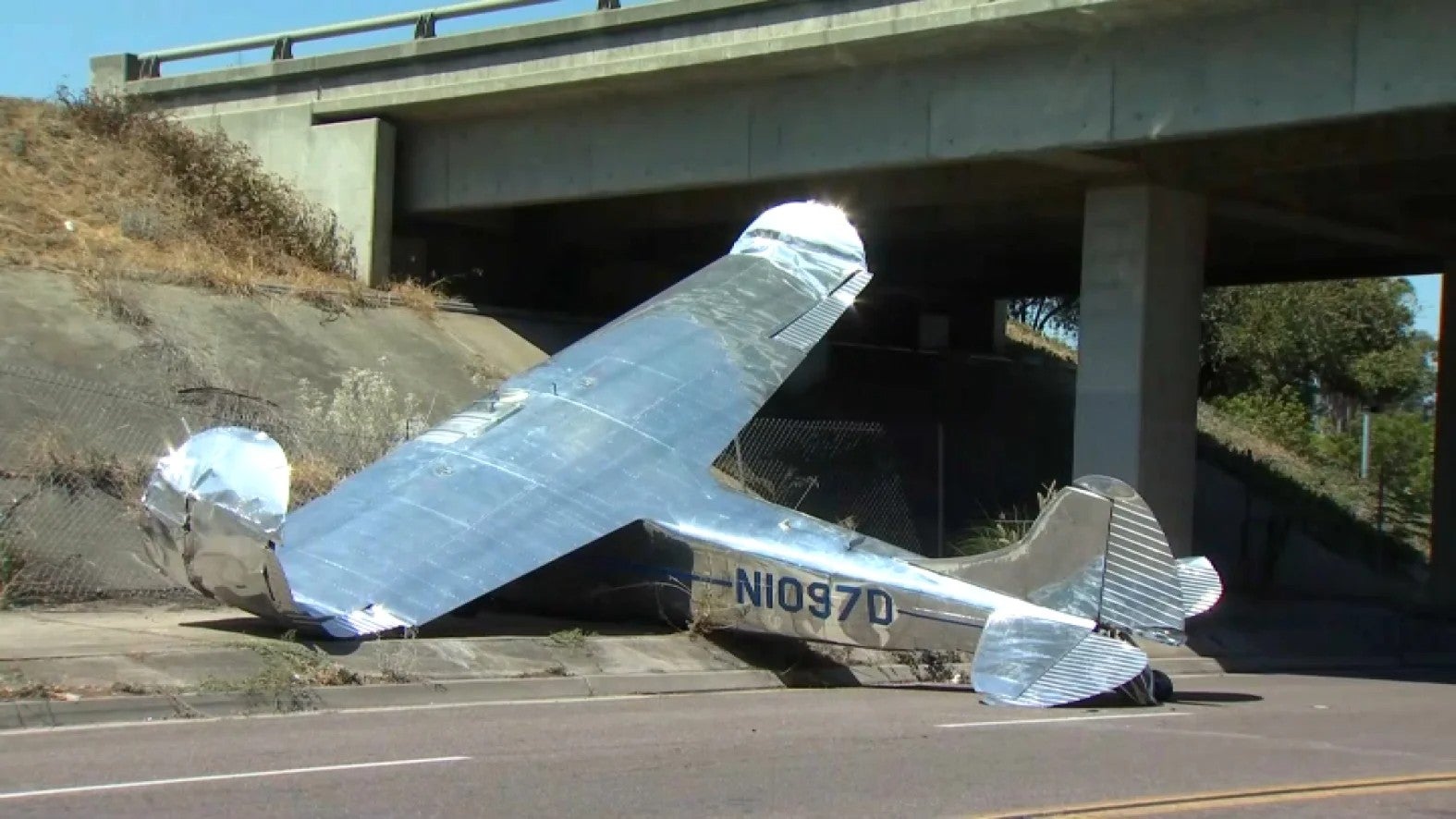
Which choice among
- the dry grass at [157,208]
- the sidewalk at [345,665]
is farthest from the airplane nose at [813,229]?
the sidewalk at [345,665]

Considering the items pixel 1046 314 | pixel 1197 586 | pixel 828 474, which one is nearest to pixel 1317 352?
pixel 1046 314

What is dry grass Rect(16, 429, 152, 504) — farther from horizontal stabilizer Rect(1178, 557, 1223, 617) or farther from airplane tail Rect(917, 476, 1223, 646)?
horizontal stabilizer Rect(1178, 557, 1223, 617)

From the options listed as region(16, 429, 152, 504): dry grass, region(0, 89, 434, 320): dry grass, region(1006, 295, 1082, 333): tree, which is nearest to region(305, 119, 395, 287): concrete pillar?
region(0, 89, 434, 320): dry grass

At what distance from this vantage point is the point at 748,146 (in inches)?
836

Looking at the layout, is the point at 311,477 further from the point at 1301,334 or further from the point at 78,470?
the point at 1301,334

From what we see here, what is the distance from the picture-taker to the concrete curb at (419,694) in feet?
32.7

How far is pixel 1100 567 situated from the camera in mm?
11906

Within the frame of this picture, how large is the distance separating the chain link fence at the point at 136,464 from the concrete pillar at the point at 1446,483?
28.9ft

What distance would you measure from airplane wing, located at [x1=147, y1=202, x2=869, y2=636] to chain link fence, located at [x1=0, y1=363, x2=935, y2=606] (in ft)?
5.34

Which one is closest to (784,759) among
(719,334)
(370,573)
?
(370,573)

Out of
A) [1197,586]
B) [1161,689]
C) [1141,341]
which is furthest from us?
[1141,341]

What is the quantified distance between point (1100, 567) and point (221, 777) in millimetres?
6404

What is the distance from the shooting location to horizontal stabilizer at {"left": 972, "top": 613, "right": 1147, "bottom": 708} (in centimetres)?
1079

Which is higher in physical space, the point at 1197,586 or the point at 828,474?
the point at 828,474
